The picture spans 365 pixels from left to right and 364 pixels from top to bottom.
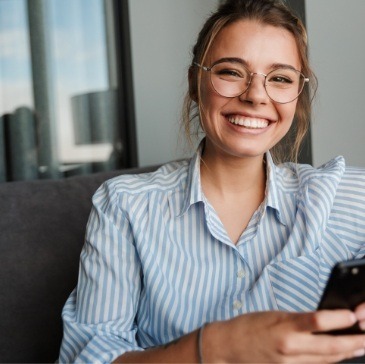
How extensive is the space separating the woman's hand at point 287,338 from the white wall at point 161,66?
6.50ft

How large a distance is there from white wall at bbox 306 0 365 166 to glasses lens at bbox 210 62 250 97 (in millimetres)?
966

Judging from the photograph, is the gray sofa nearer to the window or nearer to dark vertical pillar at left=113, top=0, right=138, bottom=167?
the window

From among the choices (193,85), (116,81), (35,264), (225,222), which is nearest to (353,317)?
(225,222)

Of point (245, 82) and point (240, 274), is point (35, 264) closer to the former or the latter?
point (240, 274)

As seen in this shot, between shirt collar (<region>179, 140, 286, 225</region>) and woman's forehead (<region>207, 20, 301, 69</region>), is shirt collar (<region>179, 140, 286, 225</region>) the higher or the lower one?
the lower one

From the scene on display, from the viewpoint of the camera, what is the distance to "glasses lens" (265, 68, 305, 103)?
4.15 feet

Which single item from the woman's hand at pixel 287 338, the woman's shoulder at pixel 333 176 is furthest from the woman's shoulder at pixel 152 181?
the woman's hand at pixel 287 338

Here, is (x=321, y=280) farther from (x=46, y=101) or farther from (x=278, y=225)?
(x=46, y=101)

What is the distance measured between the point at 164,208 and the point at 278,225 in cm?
24

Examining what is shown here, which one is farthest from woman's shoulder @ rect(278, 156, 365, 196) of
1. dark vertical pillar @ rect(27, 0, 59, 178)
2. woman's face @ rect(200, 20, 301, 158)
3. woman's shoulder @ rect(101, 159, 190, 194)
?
dark vertical pillar @ rect(27, 0, 59, 178)

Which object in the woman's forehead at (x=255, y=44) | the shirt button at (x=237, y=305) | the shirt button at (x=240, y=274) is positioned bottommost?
the shirt button at (x=237, y=305)

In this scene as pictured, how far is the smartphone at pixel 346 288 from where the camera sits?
0.73m

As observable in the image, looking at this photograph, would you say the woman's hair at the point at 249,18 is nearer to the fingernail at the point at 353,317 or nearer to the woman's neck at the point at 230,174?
the woman's neck at the point at 230,174

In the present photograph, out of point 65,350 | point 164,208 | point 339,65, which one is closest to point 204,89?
point 164,208
